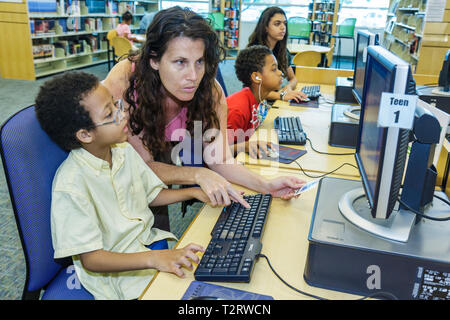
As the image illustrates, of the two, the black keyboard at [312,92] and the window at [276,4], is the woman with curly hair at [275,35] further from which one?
the window at [276,4]

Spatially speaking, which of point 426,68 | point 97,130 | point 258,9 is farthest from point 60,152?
point 258,9

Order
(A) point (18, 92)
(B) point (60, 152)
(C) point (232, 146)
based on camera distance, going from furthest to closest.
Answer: (A) point (18, 92)
(C) point (232, 146)
(B) point (60, 152)

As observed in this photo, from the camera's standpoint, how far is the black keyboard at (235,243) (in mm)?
765

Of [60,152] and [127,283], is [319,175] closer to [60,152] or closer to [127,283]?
[127,283]

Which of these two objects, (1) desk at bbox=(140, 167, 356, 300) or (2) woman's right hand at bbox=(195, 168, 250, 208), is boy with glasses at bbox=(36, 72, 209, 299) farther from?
(2) woman's right hand at bbox=(195, 168, 250, 208)

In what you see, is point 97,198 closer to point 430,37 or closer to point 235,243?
point 235,243

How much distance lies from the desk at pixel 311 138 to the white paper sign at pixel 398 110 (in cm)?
73

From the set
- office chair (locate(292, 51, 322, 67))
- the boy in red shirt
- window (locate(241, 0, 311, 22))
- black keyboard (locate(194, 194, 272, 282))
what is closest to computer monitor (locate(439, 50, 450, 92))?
the boy in red shirt

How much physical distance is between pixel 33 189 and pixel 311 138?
3.93ft

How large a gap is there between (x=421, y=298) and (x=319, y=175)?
647 mm

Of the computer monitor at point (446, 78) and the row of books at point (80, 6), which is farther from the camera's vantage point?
the row of books at point (80, 6)

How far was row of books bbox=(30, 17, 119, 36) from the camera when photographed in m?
5.42

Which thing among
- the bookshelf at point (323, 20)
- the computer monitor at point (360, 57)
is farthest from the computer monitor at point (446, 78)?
the bookshelf at point (323, 20)
